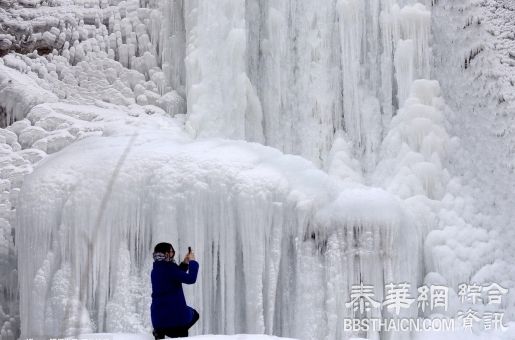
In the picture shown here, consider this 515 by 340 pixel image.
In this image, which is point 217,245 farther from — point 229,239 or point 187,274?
point 187,274

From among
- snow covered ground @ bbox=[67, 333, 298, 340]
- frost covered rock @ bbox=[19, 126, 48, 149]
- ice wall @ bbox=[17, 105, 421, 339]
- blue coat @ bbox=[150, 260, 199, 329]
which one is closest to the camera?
snow covered ground @ bbox=[67, 333, 298, 340]

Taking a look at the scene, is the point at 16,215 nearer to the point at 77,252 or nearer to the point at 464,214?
the point at 77,252

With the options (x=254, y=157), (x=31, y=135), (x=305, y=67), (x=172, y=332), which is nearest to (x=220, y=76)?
(x=305, y=67)

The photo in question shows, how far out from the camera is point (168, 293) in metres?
5.22

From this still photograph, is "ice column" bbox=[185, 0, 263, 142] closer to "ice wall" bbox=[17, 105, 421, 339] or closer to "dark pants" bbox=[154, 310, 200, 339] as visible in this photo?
"ice wall" bbox=[17, 105, 421, 339]

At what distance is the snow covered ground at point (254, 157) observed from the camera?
7035 mm

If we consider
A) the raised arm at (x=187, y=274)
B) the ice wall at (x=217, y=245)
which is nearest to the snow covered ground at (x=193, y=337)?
the raised arm at (x=187, y=274)

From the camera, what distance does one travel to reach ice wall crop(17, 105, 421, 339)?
6.98m

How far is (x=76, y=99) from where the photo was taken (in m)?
8.65

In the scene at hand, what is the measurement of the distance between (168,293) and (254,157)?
2314mm

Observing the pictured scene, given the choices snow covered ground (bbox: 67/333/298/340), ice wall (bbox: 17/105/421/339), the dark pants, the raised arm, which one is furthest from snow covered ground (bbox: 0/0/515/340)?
the raised arm

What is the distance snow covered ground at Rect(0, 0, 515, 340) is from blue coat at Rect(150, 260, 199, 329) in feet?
5.72

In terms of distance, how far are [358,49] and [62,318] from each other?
3.89 meters

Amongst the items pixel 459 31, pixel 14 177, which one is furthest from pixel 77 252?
pixel 459 31
